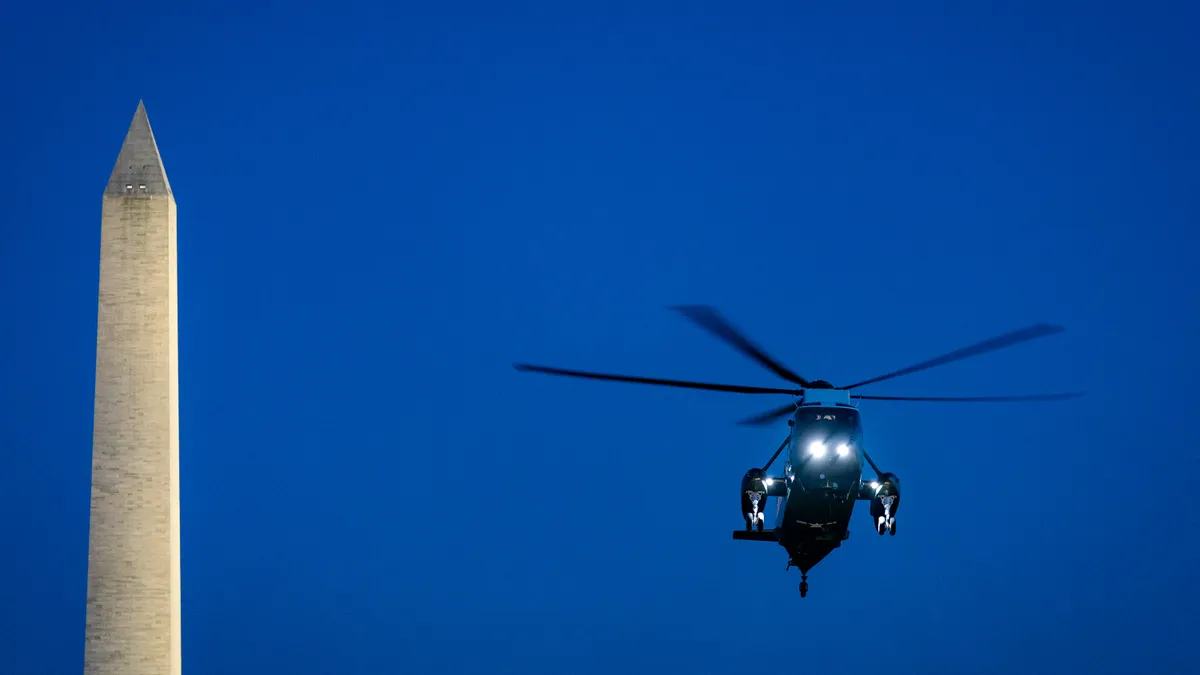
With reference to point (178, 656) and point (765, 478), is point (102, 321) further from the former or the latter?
point (765, 478)

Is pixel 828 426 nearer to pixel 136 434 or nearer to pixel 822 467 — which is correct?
pixel 822 467

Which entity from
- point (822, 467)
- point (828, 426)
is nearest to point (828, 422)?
point (828, 426)

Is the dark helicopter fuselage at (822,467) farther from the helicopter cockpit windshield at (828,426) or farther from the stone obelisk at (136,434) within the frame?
the stone obelisk at (136,434)

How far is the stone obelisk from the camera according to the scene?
4766 centimetres

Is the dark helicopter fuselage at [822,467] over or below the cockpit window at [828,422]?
below

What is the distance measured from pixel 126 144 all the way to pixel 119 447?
291 inches

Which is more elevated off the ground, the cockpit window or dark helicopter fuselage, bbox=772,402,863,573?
the cockpit window

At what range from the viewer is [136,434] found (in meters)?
48.2

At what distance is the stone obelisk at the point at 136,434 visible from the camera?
156ft

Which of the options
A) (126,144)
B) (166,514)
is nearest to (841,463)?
(166,514)

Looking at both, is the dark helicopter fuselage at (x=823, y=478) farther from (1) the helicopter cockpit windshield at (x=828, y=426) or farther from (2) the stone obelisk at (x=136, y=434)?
(2) the stone obelisk at (x=136, y=434)

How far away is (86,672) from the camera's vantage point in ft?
156

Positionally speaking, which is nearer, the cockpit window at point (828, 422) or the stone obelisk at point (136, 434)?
the cockpit window at point (828, 422)

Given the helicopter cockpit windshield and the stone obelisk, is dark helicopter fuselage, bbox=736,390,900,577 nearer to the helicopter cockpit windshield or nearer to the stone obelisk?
the helicopter cockpit windshield
